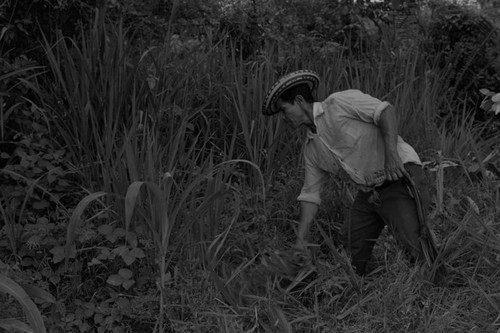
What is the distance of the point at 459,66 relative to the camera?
21.1ft

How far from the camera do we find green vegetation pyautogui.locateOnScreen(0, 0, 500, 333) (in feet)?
10.8

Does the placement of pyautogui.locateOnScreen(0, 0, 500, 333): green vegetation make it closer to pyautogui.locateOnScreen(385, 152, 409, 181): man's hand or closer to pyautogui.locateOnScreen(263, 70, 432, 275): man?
pyautogui.locateOnScreen(263, 70, 432, 275): man

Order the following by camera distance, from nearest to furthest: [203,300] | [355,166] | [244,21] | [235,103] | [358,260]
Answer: [203,300]
[355,166]
[358,260]
[235,103]
[244,21]

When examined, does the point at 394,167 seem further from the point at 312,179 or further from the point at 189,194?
the point at 189,194

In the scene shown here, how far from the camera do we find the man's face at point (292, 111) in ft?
11.2

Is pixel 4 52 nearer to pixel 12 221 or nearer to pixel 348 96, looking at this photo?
pixel 12 221

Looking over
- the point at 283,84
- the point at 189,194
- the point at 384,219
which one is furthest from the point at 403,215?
the point at 189,194

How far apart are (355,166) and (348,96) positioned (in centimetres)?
35

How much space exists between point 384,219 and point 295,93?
0.81 meters

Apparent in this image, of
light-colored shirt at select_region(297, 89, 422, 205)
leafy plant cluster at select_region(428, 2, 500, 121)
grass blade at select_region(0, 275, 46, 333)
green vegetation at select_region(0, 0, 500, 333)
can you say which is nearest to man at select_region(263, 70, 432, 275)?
light-colored shirt at select_region(297, 89, 422, 205)

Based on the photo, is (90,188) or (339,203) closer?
(90,188)

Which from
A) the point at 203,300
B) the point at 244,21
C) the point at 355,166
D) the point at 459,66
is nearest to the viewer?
the point at 203,300

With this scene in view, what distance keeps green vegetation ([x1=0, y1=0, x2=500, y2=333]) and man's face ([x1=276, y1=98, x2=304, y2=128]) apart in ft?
1.40


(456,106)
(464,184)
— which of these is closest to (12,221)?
(464,184)
